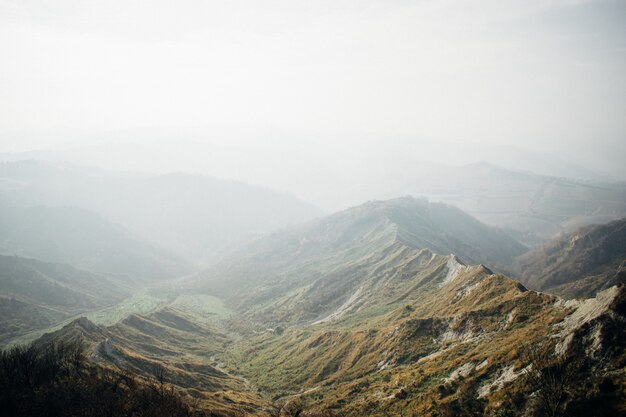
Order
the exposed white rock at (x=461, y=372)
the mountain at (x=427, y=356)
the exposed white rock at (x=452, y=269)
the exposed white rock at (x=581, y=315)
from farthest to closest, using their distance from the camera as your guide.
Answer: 1. the exposed white rock at (x=452, y=269)
2. the exposed white rock at (x=461, y=372)
3. the exposed white rock at (x=581, y=315)
4. the mountain at (x=427, y=356)

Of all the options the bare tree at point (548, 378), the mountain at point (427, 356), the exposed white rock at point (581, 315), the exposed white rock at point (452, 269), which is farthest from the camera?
the exposed white rock at point (452, 269)

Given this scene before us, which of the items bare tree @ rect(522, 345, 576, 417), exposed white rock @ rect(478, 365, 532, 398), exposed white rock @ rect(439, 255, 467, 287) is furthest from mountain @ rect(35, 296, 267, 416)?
exposed white rock @ rect(439, 255, 467, 287)

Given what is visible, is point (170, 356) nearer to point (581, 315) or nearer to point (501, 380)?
point (501, 380)

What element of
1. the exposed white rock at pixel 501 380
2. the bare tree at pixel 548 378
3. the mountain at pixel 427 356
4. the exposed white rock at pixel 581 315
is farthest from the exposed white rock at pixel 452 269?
the bare tree at pixel 548 378

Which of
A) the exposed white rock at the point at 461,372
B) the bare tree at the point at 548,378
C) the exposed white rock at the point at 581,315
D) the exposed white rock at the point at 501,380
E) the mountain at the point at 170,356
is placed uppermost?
the exposed white rock at the point at 581,315

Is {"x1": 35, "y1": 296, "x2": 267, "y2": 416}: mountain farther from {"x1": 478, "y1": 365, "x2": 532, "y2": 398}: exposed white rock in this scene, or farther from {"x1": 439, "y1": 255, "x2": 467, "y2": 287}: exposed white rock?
{"x1": 439, "y1": 255, "x2": 467, "y2": 287}: exposed white rock

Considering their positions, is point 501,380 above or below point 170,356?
above

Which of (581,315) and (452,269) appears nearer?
(581,315)

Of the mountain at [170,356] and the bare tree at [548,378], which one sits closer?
the bare tree at [548,378]

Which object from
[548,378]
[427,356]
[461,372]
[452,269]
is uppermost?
[548,378]

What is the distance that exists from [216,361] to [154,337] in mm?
37364

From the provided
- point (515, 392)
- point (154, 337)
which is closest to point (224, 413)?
point (515, 392)

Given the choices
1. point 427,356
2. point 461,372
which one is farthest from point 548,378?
point 427,356

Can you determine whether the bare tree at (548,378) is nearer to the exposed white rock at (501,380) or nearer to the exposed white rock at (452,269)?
the exposed white rock at (501,380)
